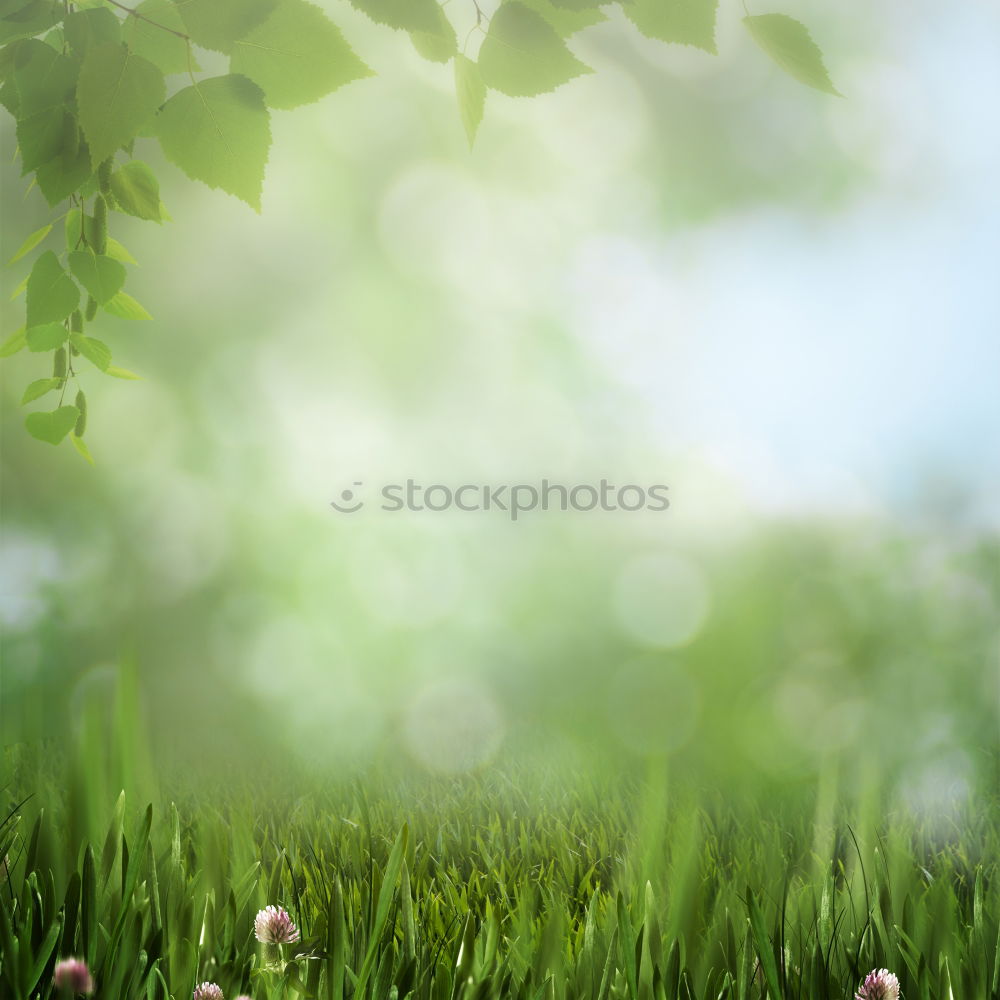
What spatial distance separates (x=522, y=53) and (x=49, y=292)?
1.60ft

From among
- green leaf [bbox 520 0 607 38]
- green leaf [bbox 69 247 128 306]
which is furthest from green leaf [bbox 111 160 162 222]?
green leaf [bbox 520 0 607 38]

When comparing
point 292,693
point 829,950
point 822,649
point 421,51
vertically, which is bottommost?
point 292,693

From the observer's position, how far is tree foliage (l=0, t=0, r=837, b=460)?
69 cm

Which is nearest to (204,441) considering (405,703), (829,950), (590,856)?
(405,703)

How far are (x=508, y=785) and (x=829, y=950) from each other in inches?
42.2

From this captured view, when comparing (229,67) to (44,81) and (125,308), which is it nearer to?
(44,81)

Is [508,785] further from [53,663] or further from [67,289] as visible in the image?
[53,663]

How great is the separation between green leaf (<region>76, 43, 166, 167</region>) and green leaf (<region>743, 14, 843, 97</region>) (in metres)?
0.48

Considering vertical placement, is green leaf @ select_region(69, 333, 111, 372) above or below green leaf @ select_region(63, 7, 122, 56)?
below

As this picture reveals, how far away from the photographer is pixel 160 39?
77 cm

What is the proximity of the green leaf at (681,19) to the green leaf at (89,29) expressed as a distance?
441 mm

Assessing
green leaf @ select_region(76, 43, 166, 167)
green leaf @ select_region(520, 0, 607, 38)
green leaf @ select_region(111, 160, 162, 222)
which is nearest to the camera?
green leaf @ select_region(76, 43, 166, 167)

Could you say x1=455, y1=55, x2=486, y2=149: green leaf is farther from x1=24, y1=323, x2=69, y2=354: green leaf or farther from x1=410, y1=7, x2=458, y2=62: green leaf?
x1=24, y1=323, x2=69, y2=354: green leaf

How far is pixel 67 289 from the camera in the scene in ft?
2.70
